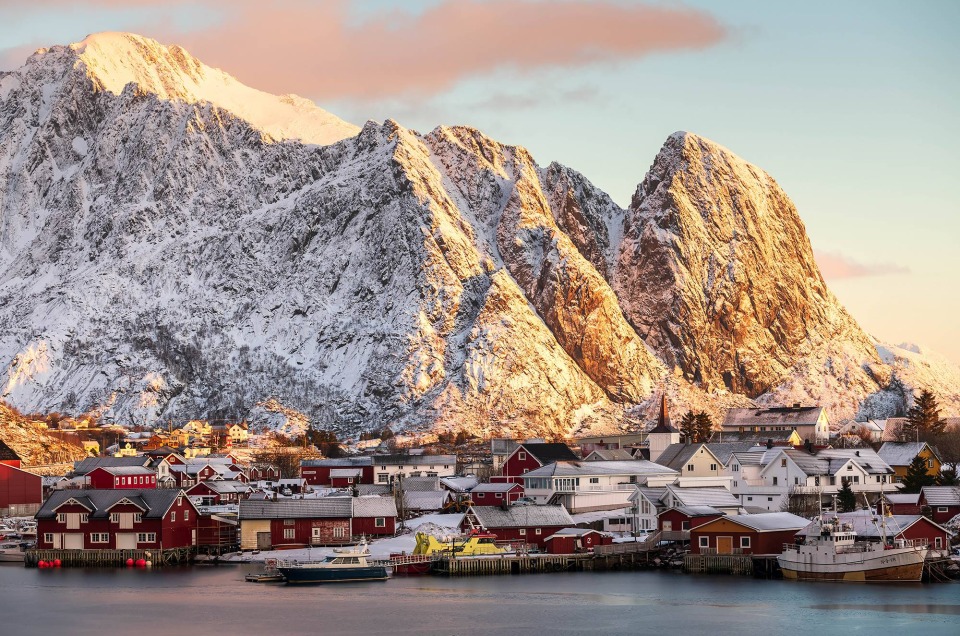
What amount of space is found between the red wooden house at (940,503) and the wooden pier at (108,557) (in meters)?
46.3

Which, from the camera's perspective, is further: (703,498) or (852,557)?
(703,498)

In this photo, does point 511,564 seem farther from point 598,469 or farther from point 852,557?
point 598,469

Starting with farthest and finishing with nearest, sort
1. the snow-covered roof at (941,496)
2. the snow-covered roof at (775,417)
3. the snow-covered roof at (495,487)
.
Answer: the snow-covered roof at (775,417), the snow-covered roof at (495,487), the snow-covered roof at (941,496)

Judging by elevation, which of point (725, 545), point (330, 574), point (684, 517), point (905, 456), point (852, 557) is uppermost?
point (905, 456)

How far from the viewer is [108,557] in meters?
92.4

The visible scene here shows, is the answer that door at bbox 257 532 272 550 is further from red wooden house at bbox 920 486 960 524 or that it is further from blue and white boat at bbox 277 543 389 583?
red wooden house at bbox 920 486 960 524

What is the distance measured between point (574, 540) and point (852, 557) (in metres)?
18.0

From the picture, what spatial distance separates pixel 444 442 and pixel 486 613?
347 ft

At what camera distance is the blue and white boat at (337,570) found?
8362 centimetres

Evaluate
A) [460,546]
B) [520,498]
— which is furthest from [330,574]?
[520,498]

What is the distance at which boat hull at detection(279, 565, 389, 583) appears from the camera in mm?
83562

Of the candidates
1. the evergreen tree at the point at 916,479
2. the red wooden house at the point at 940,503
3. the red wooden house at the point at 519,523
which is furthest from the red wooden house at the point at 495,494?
the red wooden house at the point at 940,503

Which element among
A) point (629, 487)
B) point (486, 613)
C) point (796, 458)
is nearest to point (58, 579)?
point (486, 613)

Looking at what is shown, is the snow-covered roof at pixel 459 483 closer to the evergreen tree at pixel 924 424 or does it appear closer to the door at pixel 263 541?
the door at pixel 263 541
